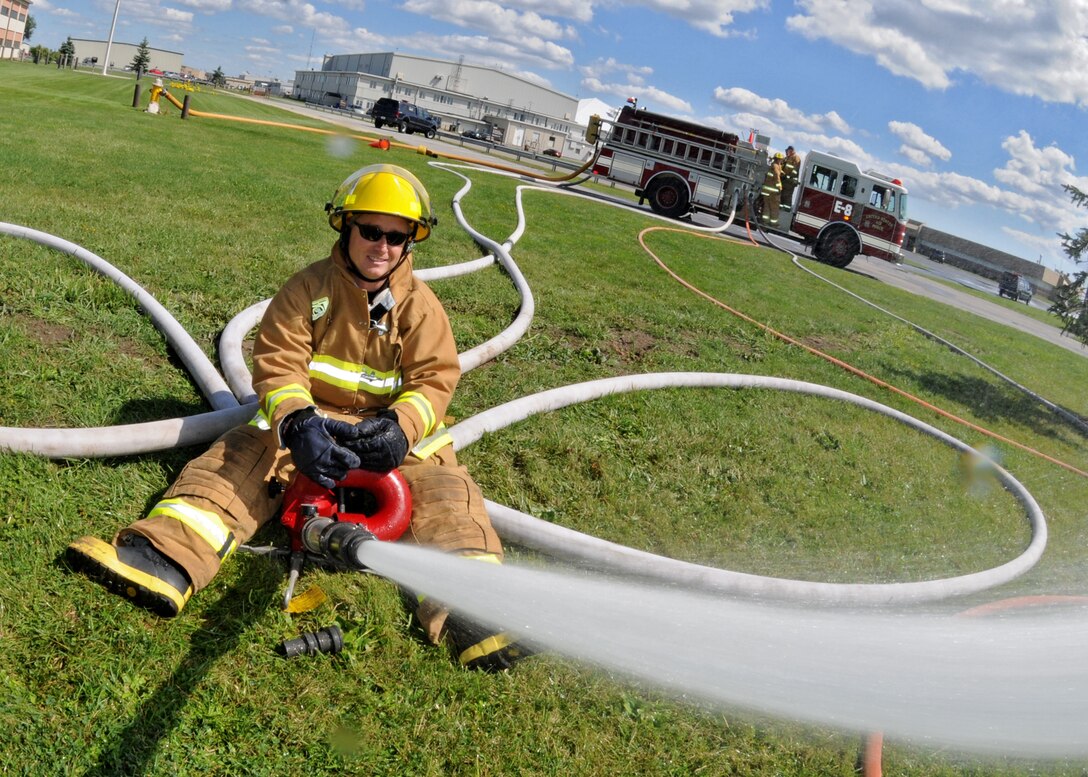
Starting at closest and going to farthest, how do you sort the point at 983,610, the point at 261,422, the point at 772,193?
the point at 261,422 → the point at 983,610 → the point at 772,193

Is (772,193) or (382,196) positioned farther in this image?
(772,193)

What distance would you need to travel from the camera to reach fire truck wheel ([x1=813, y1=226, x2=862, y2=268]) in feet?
58.2

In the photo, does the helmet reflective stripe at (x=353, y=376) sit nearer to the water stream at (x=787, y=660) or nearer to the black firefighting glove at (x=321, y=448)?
the black firefighting glove at (x=321, y=448)

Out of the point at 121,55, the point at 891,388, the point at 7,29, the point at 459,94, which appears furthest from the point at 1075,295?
the point at 121,55

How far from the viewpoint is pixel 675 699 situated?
2896 millimetres

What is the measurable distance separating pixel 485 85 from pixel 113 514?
3997 inches

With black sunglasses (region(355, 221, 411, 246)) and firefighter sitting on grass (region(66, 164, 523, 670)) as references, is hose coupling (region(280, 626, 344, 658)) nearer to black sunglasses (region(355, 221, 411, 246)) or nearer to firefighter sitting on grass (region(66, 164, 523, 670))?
firefighter sitting on grass (region(66, 164, 523, 670))

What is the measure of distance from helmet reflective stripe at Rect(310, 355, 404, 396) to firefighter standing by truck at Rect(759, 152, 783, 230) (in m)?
16.6

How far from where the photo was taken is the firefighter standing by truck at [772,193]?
18328 mm

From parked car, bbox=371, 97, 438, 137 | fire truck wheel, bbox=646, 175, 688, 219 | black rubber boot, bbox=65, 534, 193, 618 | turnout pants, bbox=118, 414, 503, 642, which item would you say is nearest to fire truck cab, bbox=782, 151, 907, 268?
fire truck wheel, bbox=646, 175, 688, 219

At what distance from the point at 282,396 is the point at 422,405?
52 centimetres

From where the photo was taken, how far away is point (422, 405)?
3.17 m

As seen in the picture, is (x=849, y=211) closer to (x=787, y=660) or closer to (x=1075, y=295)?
(x=1075, y=295)

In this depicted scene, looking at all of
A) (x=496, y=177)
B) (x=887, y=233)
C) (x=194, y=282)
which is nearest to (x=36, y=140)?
(x=194, y=282)
